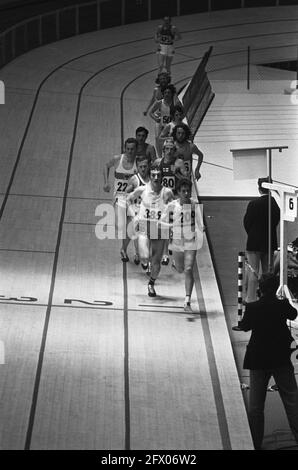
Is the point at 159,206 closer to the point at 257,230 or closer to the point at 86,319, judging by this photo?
the point at 257,230

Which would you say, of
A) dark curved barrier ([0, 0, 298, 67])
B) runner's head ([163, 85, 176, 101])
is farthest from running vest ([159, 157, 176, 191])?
dark curved barrier ([0, 0, 298, 67])

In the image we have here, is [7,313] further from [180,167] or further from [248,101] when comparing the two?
[248,101]

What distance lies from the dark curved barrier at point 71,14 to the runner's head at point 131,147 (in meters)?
12.9

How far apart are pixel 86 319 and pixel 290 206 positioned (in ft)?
10.5

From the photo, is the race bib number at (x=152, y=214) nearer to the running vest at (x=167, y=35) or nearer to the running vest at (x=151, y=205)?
the running vest at (x=151, y=205)

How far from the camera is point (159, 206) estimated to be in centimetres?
1839

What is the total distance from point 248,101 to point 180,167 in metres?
10.6

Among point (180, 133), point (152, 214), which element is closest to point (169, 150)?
point (180, 133)

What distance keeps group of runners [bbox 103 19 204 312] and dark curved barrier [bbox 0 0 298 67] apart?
12.8 meters

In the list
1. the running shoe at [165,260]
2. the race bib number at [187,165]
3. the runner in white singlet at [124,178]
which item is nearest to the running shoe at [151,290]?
the running shoe at [165,260]

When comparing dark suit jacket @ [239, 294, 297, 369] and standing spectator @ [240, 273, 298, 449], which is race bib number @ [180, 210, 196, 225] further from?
dark suit jacket @ [239, 294, 297, 369]

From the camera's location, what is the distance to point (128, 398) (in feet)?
49.4

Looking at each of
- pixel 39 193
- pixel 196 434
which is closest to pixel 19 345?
pixel 196 434

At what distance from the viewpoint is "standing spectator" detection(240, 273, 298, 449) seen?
13961 mm
